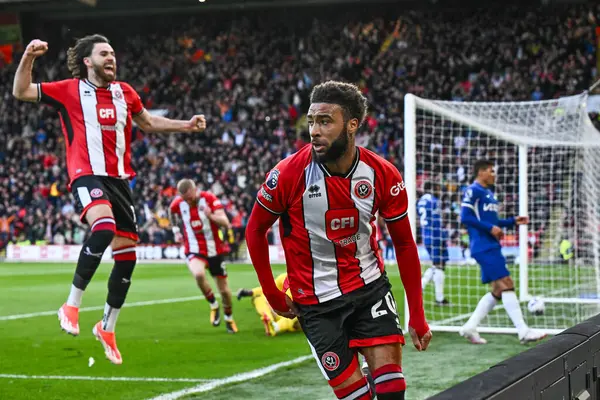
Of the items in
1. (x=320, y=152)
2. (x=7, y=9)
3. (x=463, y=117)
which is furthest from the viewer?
(x=7, y=9)

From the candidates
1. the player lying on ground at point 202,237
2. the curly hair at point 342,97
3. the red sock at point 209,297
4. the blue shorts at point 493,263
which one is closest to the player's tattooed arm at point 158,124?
the curly hair at point 342,97

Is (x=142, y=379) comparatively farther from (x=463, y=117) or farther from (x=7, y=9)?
(x=7, y=9)

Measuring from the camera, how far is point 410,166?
1041cm

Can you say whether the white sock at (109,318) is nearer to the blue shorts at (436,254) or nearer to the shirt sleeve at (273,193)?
the shirt sleeve at (273,193)

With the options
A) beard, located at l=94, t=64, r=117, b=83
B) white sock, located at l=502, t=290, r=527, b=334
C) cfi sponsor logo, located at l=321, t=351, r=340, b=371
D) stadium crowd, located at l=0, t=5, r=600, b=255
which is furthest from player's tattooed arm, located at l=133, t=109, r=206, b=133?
stadium crowd, located at l=0, t=5, r=600, b=255

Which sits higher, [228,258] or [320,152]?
[320,152]

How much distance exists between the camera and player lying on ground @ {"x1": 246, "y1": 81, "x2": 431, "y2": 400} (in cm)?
399

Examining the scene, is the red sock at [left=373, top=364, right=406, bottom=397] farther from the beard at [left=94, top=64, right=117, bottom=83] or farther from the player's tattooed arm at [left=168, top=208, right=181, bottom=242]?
the player's tattooed arm at [left=168, top=208, right=181, bottom=242]

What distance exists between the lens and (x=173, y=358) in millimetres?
8453

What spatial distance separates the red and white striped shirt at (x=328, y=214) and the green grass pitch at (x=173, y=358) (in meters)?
2.46

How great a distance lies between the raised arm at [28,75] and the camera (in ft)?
18.5

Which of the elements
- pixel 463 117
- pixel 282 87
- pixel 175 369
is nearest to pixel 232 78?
pixel 282 87

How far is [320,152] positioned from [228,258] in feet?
84.8

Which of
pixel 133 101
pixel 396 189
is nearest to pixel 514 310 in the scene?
pixel 133 101
